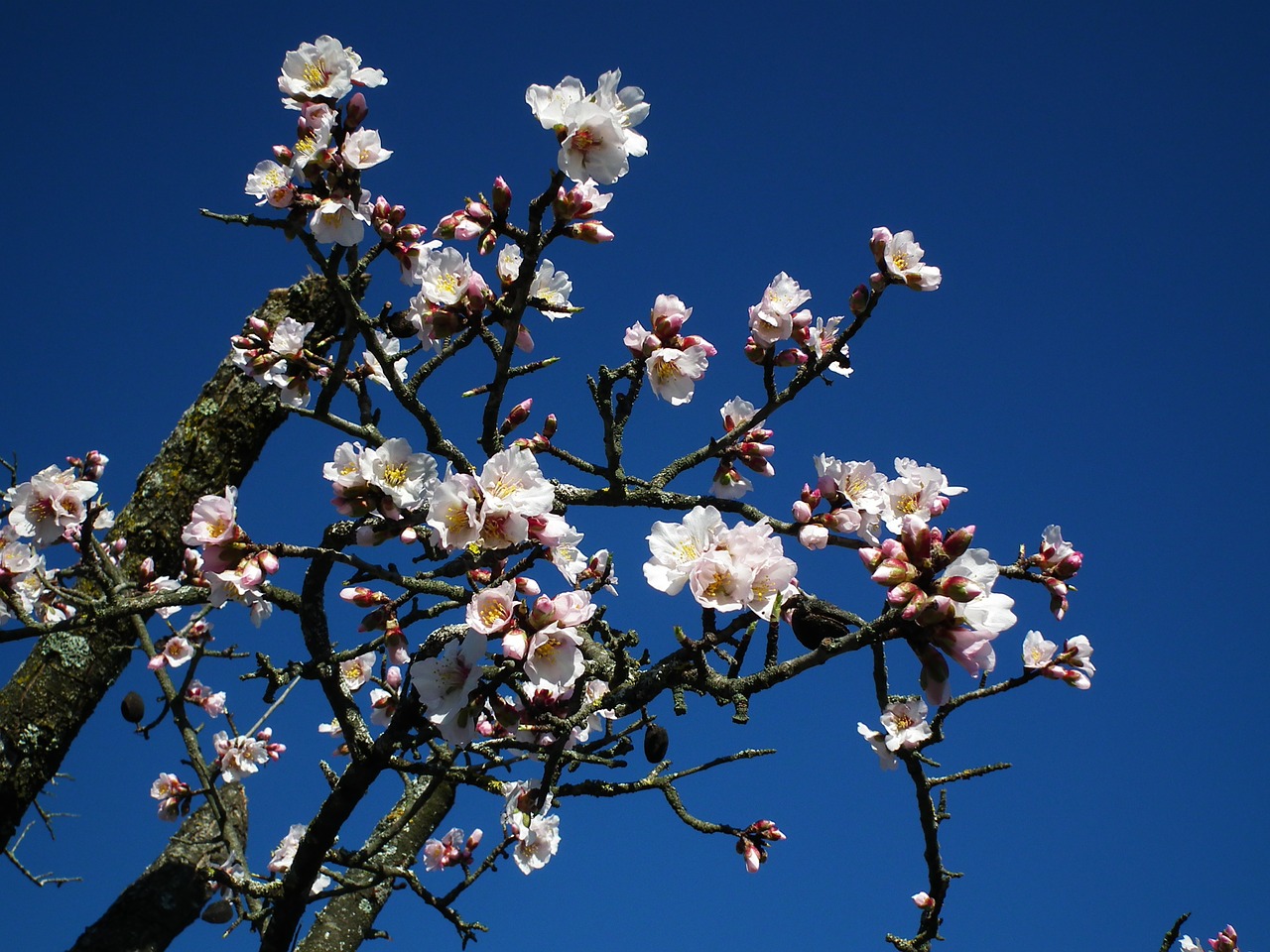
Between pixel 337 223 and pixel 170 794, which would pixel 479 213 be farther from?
pixel 170 794

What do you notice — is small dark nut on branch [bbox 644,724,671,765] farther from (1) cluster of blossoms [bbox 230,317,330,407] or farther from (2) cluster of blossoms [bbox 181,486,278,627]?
(1) cluster of blossoms [bbox 230,317,330,407]

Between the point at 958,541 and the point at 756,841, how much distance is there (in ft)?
6.81

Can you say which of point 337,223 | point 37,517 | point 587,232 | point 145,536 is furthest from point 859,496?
point 145,536

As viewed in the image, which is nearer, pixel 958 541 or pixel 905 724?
pixel 958 541

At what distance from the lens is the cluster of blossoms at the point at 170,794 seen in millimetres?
4805

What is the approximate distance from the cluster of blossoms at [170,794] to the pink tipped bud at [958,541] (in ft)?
15.2

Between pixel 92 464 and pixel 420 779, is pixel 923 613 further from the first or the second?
pixel 92 464

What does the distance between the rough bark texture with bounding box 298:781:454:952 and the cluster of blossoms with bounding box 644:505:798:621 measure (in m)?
2.28

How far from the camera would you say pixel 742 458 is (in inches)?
109

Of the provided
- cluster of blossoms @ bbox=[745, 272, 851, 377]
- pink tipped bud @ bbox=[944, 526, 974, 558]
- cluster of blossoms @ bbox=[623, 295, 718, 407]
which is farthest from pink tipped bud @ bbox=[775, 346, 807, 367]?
pink tipped bud @ bbox=[944, 526, 974, 558]

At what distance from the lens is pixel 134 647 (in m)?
3.86

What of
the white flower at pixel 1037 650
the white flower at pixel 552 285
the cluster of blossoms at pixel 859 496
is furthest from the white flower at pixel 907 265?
the white flower at pixel 1037 650

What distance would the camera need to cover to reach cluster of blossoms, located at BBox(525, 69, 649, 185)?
2.09 metres

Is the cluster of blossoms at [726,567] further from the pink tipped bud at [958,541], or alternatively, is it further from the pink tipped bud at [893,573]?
the pink tipped bud at [958,541]
